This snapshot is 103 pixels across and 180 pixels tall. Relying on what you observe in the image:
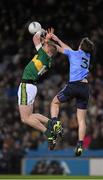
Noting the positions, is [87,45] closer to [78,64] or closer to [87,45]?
[87,45]

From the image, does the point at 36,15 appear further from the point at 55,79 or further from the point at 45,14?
the point at 55,79

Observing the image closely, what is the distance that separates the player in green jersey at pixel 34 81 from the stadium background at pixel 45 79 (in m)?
2.03

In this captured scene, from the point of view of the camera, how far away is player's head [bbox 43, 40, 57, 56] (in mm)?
16141

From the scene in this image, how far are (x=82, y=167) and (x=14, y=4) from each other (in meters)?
11.2

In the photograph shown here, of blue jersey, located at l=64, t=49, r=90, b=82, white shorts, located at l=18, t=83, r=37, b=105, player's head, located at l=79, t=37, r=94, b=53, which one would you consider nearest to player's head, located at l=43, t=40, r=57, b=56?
blue jersey, located at l=64, t=49, r=90, b=82

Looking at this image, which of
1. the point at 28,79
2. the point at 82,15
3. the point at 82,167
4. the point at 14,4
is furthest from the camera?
the point at 14,4

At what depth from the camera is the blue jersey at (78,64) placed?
1614 cm

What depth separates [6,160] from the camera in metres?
22.3

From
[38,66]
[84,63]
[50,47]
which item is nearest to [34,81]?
[38,66]

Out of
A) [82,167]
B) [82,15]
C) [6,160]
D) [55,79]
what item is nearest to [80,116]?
[82,167]

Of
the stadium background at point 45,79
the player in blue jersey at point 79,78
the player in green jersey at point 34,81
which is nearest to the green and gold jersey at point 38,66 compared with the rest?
the player in green jersey at point 34,81

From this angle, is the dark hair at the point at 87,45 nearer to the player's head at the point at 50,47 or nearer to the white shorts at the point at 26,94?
the player's head at the point at 50,47

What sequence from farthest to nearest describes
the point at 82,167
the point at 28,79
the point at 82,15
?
1. the point at 82,15
2. the point at 82,167
3. the point at 28,79

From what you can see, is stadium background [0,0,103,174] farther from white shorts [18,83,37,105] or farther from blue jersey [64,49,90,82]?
white shorts [18,83,37,105]
